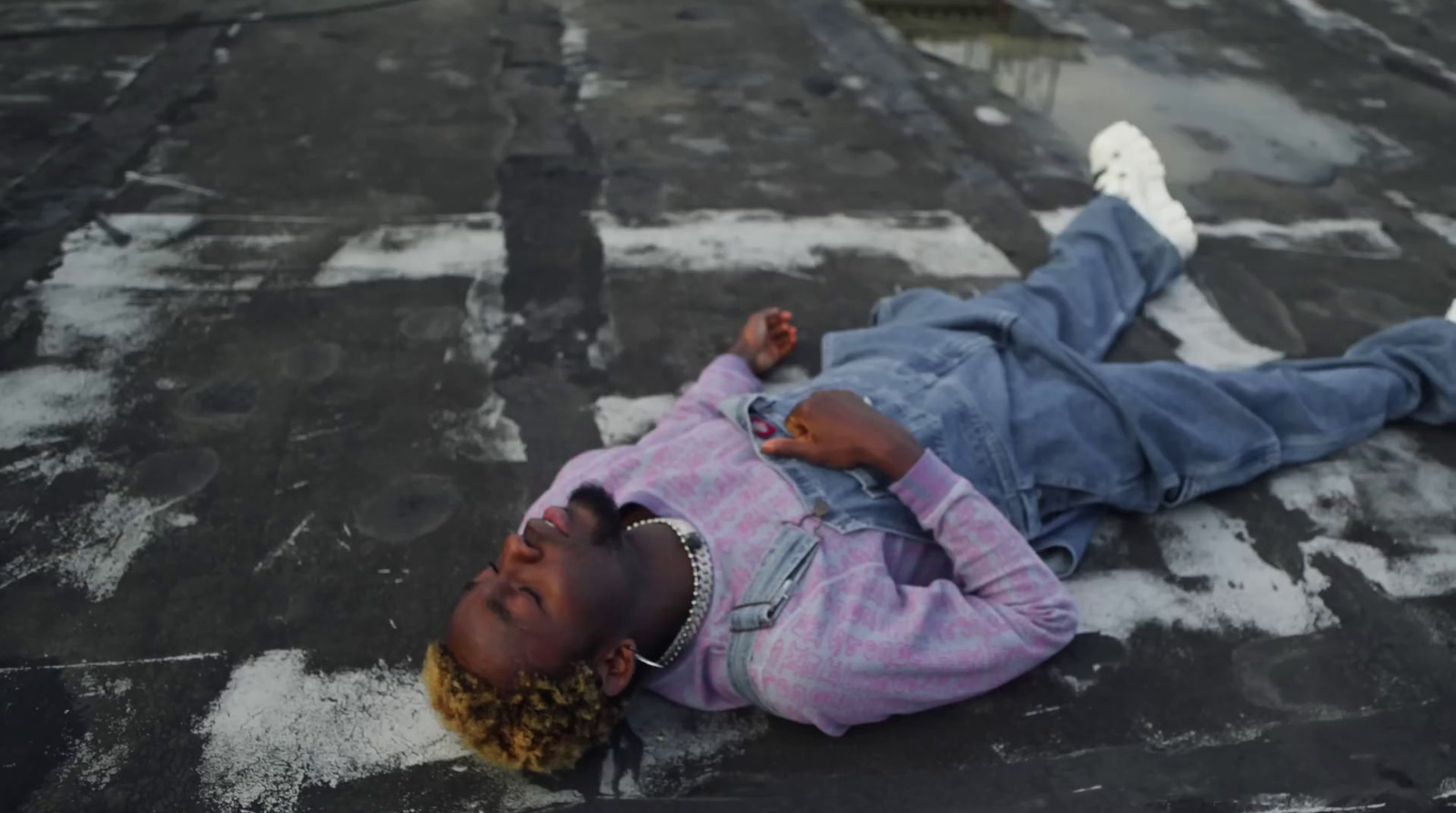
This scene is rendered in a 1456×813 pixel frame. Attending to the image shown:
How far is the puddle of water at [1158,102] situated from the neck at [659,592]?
238 cm

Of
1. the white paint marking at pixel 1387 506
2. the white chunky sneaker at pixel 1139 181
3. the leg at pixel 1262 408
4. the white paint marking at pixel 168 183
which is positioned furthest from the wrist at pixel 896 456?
the white paint marking at pixel 168 183

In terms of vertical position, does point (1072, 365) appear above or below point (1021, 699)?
above

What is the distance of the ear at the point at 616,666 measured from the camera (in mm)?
1508

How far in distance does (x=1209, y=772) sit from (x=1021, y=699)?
0.29 meters

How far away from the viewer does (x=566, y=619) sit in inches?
57.4

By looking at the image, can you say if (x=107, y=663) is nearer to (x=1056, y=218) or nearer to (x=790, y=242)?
(x=790, y=242)

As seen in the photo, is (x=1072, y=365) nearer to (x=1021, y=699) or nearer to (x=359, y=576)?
(x=1021, y=699)

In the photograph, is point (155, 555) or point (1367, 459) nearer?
point (155, 555)

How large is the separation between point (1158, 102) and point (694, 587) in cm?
299

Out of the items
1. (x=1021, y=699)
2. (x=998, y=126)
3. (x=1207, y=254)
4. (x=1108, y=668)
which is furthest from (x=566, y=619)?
(x=998, y=126)

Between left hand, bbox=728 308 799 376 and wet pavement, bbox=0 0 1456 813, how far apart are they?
0.10m

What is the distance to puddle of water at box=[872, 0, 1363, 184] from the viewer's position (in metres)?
3.38

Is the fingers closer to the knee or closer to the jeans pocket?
the jeans pocket

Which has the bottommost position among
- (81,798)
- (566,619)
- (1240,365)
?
(81,798)
